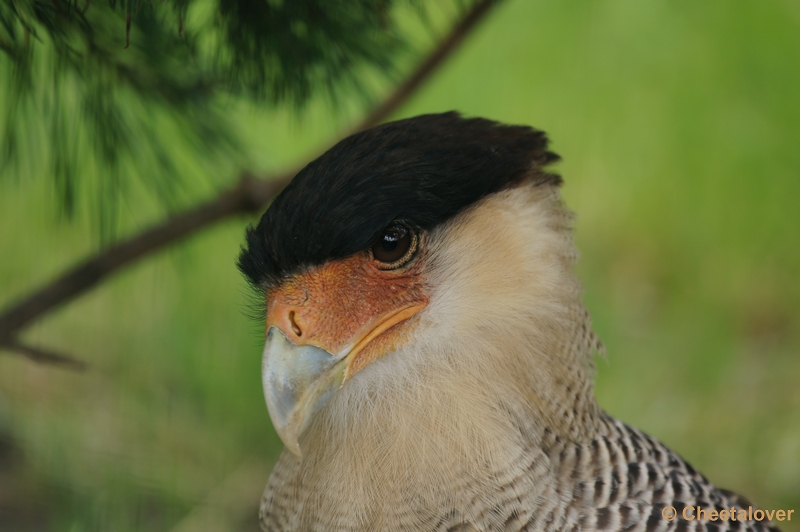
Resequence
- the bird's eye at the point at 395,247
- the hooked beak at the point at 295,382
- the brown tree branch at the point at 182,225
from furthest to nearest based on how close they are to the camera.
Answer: the brown tree branch at the point at 182,225 < the bird's eye at the point at 395,247 < the hooked beak at the point at 295,382

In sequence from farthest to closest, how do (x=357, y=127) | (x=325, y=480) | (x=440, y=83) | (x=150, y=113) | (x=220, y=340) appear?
(x=440, y=83) < (x=220, y=340) < (x=357, y=127) < (x=150, y=113) < (x=325, y=480)

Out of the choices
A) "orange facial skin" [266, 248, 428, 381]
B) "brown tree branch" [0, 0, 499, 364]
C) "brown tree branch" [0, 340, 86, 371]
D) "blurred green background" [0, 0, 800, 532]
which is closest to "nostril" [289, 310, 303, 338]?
"orange facial skin" [266, 248, 428, 381]

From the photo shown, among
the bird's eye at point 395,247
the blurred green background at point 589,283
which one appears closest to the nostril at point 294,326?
the bird's eye at point 395,247

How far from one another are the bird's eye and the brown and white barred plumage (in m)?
→ 0.06

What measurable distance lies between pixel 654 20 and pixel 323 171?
371 centimetres

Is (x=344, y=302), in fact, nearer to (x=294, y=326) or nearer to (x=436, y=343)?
(x=294, y=326)

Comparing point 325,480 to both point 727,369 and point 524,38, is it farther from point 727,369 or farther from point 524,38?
point 524,38

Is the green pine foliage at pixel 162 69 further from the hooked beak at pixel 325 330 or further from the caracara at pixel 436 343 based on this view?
the hooked beak at pixel 325 330

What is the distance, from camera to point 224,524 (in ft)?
10.2

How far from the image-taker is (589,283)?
165 inches

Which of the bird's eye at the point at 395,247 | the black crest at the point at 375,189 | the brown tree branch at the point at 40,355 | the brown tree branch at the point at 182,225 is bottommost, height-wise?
the brown tree branch at the point at 40,355

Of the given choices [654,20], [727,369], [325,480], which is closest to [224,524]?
[325,480]

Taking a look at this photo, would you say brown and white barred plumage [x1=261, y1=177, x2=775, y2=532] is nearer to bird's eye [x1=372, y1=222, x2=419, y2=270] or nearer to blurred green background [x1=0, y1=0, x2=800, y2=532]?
bird's eye [x1=372, y1=222, x2=419, y2=270]

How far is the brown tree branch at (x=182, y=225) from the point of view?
2.18m
